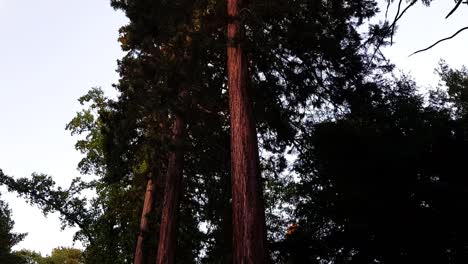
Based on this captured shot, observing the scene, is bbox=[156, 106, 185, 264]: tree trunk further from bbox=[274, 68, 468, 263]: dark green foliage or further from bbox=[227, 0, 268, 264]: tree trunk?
bbox=[274, 68, 468, 263]: dark green foliage

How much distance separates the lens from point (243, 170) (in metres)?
5.51

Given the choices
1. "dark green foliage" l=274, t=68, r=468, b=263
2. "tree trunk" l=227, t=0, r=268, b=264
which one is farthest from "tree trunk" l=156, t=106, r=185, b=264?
"dark green foliage" l=274, t=68, r=468, b=263

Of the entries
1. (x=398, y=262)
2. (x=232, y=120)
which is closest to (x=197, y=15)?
(x=232, y=120)

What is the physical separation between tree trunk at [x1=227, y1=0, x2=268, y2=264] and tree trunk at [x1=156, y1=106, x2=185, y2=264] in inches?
117

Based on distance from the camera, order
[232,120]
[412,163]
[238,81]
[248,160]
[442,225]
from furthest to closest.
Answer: [412,163] → [442,225] → [238,81] → [232,120] → [248,160]

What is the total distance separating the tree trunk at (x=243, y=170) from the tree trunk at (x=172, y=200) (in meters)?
2.97

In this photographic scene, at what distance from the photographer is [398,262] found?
1005 cm

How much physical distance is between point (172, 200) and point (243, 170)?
4462 millimetres

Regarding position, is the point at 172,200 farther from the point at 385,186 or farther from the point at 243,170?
the point at 385,186

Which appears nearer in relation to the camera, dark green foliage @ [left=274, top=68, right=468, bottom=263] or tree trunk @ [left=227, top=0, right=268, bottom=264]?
tree trunk @ [left=227, top=0, right=268, bottom=264]

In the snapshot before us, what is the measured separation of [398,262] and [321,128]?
14.3 ft

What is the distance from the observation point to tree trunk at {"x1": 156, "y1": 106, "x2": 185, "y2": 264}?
8.80 m

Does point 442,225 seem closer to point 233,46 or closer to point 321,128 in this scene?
point 321,128

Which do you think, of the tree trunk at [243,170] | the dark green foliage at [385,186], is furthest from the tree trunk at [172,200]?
the dark green foliage at [385,186]
